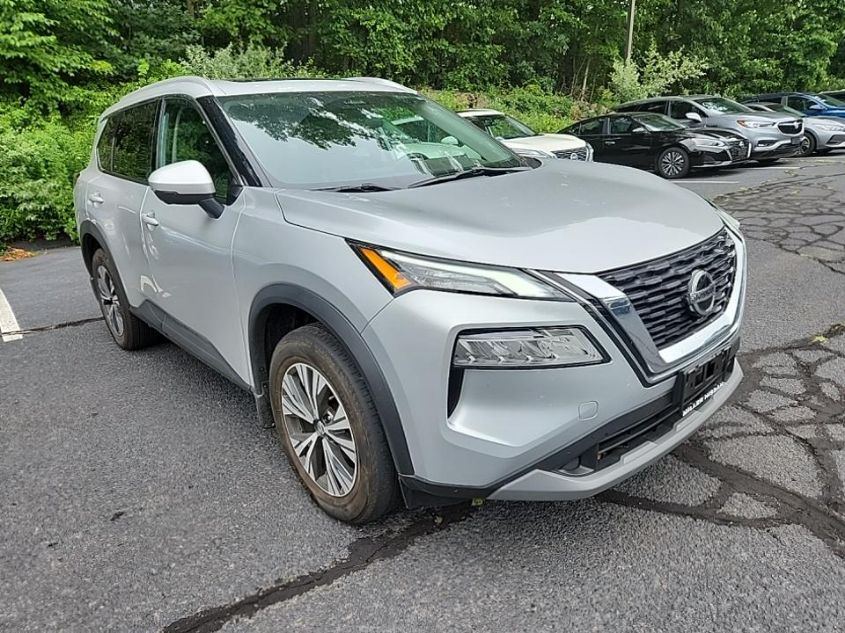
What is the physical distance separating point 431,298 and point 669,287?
83 cm

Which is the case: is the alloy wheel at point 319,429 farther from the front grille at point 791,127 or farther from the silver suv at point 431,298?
the front grille at point 791,127

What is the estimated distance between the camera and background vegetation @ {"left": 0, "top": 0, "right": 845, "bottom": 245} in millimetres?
10820

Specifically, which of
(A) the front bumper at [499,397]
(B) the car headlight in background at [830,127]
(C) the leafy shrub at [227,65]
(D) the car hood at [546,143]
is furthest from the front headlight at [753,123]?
(A) the front bumper at [499,397]

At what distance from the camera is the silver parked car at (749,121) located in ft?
39.2

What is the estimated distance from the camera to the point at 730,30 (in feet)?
88.3

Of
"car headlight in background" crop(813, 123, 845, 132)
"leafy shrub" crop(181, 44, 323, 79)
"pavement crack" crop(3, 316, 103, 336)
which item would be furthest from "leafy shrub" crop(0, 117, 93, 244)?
"car headlight in background" crop(813, 123, 845, 132)

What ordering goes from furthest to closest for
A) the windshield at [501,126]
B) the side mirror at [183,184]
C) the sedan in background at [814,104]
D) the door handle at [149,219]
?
the sedan in background at [814,104] → the windshield at [501,126] → the door handle at [149,219] → the side mirror at [183,184]

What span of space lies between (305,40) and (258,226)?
63.2 feet

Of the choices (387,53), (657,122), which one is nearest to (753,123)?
(657,122)

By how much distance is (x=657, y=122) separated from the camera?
12352 mm

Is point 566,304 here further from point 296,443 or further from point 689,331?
point 296,443

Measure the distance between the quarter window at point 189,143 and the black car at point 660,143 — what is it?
1047 cm

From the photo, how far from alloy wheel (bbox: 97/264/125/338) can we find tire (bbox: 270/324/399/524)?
2.21 metres

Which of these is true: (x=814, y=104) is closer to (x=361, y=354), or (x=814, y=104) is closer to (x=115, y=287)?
(x=115, y=287)
